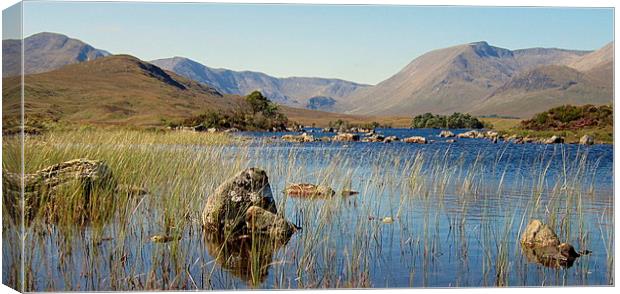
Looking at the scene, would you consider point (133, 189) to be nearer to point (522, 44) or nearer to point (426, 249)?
point (426, 249)

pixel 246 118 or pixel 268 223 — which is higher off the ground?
pixel 246 118

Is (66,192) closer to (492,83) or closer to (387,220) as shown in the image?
(387,220)

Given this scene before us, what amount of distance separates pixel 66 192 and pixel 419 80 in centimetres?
412

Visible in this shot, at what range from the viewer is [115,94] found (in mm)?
13586

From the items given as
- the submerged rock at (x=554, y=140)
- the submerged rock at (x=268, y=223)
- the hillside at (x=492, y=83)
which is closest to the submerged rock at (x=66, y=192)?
the submerged rock at (x=268, y=223)

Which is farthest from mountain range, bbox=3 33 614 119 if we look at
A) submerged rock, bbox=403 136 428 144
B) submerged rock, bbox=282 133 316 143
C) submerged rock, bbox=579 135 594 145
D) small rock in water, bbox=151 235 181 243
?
small rock in water, bbox=151 235 181 243

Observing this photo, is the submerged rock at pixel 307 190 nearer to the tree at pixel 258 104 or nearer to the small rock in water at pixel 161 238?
the small rock in water at pixel 161 238

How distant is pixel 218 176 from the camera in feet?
26.3

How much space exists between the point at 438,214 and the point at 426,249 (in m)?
0.93

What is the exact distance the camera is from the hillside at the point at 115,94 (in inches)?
377

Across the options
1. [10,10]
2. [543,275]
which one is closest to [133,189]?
[10,10]

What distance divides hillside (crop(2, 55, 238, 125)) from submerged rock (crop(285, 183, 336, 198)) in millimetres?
1977

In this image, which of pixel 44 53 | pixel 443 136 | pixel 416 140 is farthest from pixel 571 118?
pixel 44 53

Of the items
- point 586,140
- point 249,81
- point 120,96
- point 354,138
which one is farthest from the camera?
point 354,138
